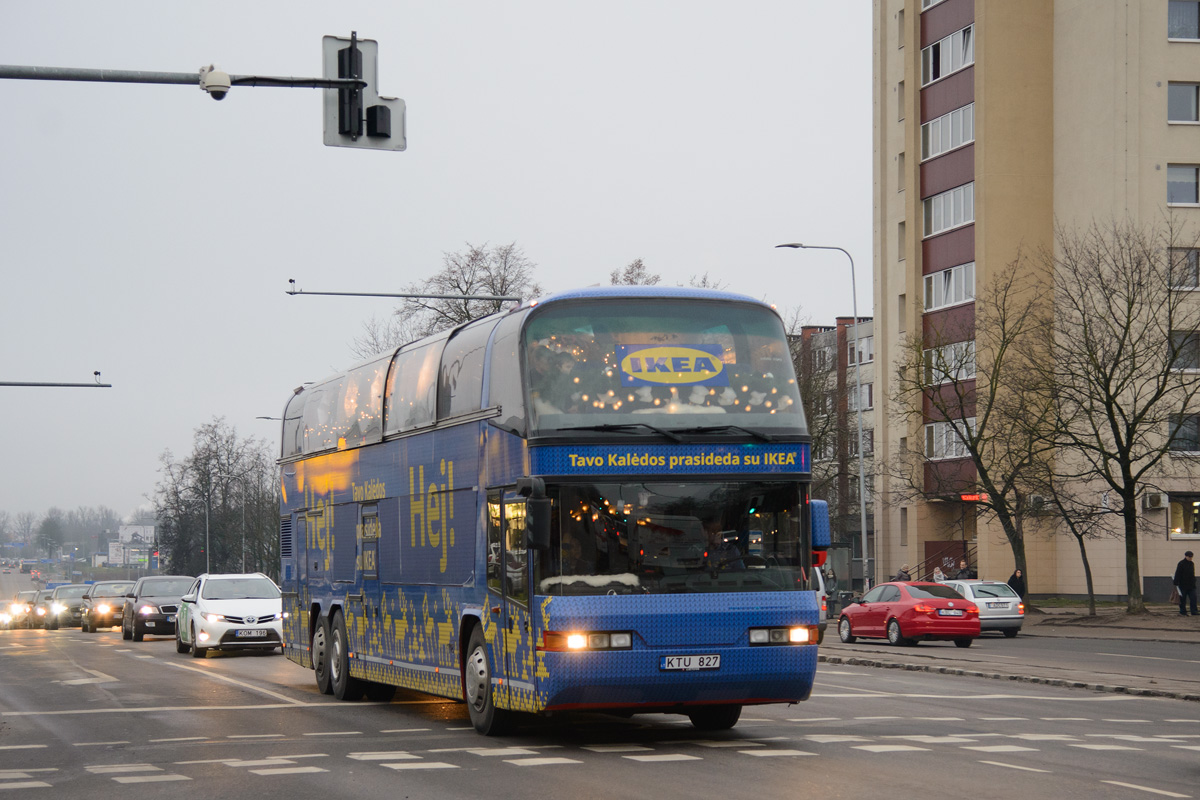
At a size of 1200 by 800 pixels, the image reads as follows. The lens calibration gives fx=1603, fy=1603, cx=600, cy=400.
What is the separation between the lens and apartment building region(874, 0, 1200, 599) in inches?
2128

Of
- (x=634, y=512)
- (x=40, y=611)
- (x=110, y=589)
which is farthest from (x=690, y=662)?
(x=40, y=611)

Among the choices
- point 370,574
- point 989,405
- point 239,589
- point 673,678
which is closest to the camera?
point 673,678

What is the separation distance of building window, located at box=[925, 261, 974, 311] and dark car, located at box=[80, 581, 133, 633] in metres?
31.3

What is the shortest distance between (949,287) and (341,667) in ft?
148

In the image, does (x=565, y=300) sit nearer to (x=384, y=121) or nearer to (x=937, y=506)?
(x=384, y=121)

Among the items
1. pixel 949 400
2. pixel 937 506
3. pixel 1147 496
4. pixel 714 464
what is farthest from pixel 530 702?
pixel 937 506

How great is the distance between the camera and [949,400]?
58.1 m

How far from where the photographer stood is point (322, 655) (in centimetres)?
2042

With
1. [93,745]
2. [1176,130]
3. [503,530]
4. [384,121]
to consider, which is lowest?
[93,745]

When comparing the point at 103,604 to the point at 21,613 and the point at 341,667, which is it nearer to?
the point at 21,613

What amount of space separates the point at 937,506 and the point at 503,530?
5042 cm

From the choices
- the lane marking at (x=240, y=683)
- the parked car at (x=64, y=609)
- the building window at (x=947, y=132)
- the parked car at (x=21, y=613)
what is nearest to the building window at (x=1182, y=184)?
the building window at (x=947, y=132)

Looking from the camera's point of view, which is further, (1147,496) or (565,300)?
(1147,496)

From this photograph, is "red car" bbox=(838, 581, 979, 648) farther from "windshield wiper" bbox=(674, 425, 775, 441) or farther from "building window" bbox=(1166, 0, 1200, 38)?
"building window" bbox=(1166, 0, 1200, 38)
